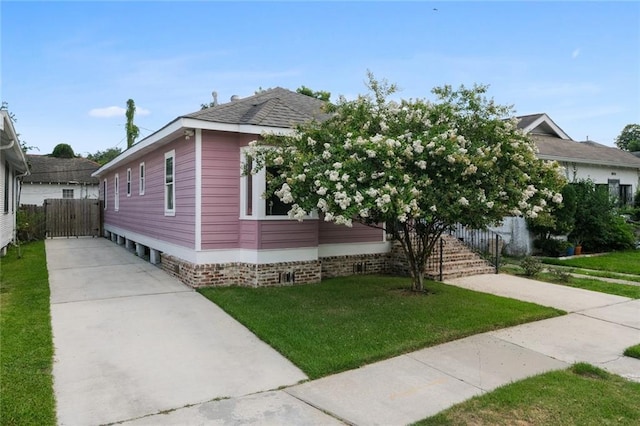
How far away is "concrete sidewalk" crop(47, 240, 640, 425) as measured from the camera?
152 inches

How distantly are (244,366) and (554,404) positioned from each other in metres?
3.12

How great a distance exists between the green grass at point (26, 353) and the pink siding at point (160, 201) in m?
2.79

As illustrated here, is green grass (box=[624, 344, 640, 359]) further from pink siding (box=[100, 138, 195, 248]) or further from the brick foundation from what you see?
pink siding (box=[100, 138, 195, 248])

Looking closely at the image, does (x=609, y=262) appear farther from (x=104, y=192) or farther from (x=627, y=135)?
(x=627, y=135)

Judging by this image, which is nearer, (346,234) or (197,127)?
(197,127)

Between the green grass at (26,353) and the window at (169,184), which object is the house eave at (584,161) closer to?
the window at (169,184)

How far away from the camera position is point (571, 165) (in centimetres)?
1645

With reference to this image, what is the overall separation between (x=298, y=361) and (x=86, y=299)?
486 centimetres

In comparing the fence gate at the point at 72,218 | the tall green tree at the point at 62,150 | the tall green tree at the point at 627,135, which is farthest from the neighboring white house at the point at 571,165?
the tall green tree at the point at 627,135

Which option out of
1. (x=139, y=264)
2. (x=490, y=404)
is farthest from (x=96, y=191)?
(x=490, y=404)

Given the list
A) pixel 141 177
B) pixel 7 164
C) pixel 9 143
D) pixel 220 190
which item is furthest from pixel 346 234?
pixel 7 164

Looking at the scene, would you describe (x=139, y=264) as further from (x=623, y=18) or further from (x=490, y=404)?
(x=623, y=18)

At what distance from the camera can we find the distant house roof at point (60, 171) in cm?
2739

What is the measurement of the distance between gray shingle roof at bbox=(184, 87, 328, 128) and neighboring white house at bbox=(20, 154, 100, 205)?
21.6 m
